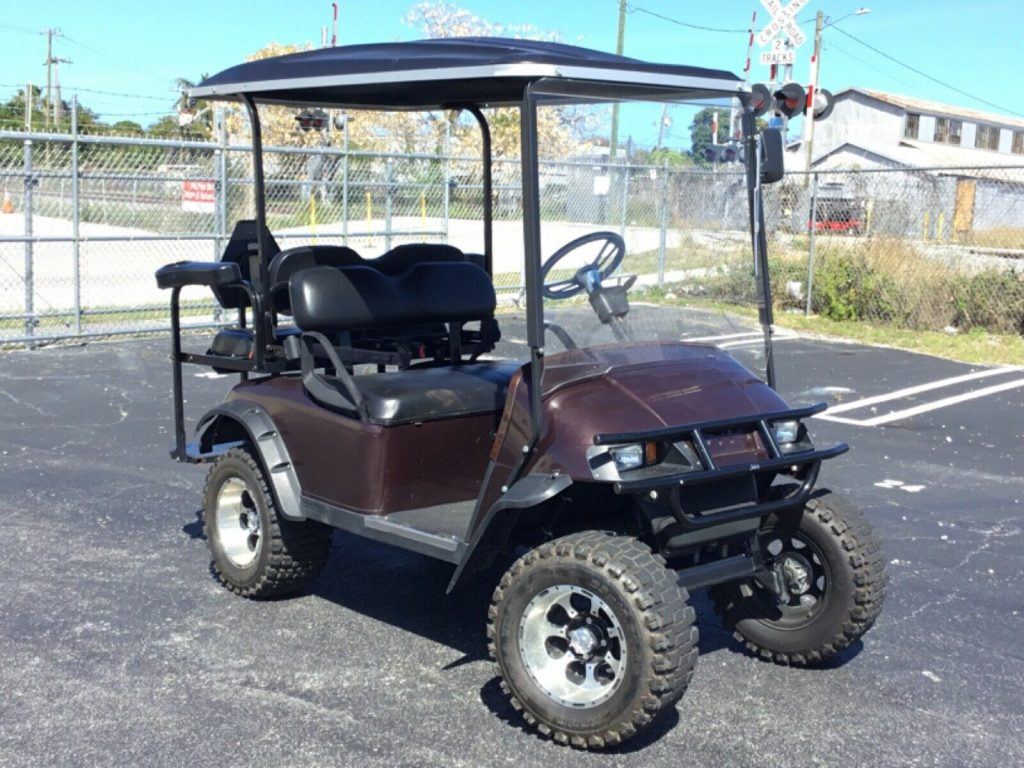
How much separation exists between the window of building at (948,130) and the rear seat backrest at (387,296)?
57322mm

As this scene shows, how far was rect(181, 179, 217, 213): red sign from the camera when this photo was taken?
42.7 feet

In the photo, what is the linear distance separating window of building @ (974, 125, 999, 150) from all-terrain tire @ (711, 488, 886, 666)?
204 ft

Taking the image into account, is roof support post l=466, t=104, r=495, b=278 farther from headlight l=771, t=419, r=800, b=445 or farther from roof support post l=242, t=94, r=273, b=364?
headlight l=771, t=419, r=800, b=445

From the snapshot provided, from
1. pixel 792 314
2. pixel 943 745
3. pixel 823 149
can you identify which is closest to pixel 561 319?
pixel 943 745

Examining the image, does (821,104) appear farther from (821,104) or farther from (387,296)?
(387,296)

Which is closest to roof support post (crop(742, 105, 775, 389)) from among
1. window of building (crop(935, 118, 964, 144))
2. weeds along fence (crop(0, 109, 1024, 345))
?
weeds along fence (crop(0, 109, 1024, 345))

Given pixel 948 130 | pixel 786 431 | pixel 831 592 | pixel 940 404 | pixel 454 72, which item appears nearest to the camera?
pixel 454 72

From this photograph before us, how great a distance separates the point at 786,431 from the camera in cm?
412

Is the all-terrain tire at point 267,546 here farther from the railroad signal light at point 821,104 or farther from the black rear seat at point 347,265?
the railroad signal light at point 821,104

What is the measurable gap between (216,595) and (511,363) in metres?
1.61

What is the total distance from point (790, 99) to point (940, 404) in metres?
3.29

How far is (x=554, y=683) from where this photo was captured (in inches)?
151

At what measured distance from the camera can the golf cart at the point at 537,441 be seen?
3.76 meters

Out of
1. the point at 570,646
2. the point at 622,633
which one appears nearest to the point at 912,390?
the point at 570,646
